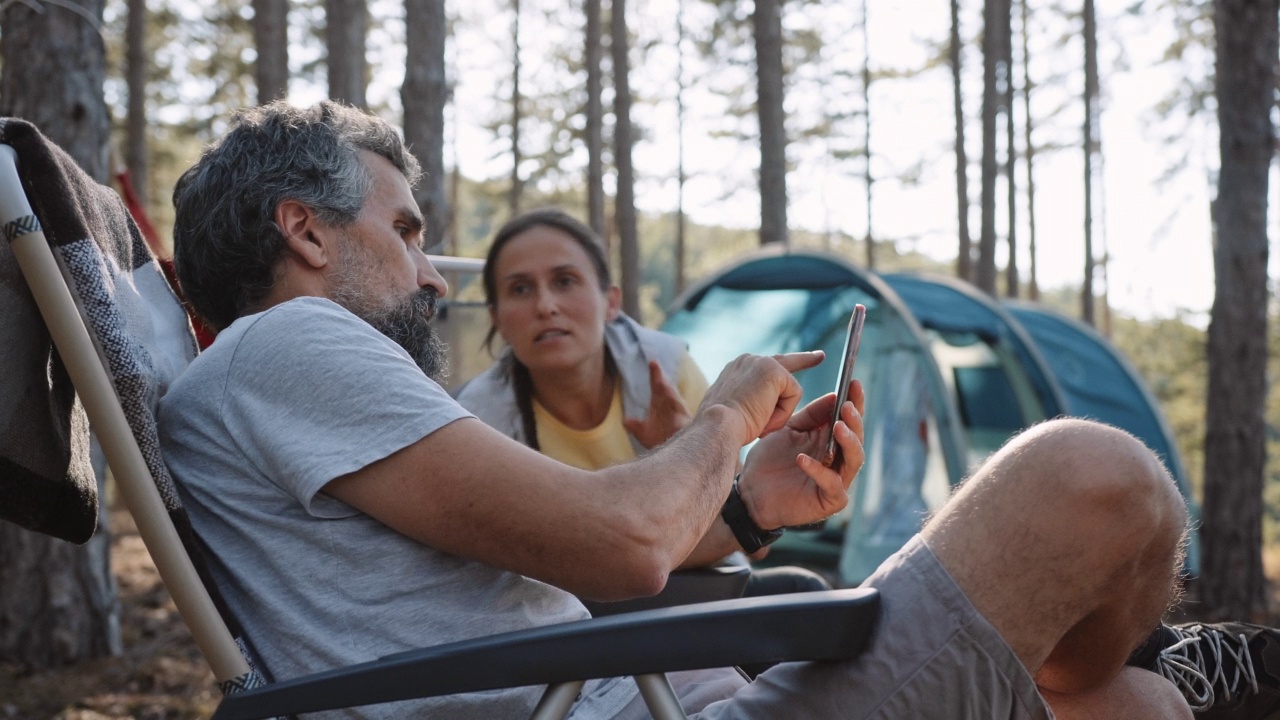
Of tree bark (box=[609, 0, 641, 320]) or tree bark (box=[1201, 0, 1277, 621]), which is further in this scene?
tree bark (box=[609, 0, 641, 320])

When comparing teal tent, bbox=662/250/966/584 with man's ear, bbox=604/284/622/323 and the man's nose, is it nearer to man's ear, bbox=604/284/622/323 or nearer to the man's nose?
man's ear, bbox=604/284/622/323

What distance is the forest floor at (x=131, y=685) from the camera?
3727 mm

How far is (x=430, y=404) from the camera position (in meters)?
1.38

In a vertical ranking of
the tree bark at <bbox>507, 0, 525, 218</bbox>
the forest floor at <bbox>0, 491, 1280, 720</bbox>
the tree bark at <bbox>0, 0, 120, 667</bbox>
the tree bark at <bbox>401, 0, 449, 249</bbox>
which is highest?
the tree bark at <bbox>507, 0, 525, 218</bbox>

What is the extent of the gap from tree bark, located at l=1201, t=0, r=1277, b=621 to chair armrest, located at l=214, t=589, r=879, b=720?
5.42m

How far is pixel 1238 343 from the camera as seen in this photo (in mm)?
5820

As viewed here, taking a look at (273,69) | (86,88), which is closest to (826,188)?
(273,69)

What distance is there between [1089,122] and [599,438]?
51.1 ft

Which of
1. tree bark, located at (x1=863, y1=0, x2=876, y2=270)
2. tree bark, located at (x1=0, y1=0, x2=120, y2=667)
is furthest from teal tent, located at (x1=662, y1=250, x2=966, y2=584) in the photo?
tree bark, located at (x1=863, y1=0, x2=876, y2=270)

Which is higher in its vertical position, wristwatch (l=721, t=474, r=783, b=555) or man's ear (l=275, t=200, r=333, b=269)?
man's ear (l=275, t=200, r=333, b=269)

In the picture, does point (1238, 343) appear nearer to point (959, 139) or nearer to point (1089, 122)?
point (959, 139)

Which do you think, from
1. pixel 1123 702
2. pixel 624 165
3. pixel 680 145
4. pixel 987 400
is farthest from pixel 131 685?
pixel 680 145

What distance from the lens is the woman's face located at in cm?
323

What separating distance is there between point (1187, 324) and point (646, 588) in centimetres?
1577
